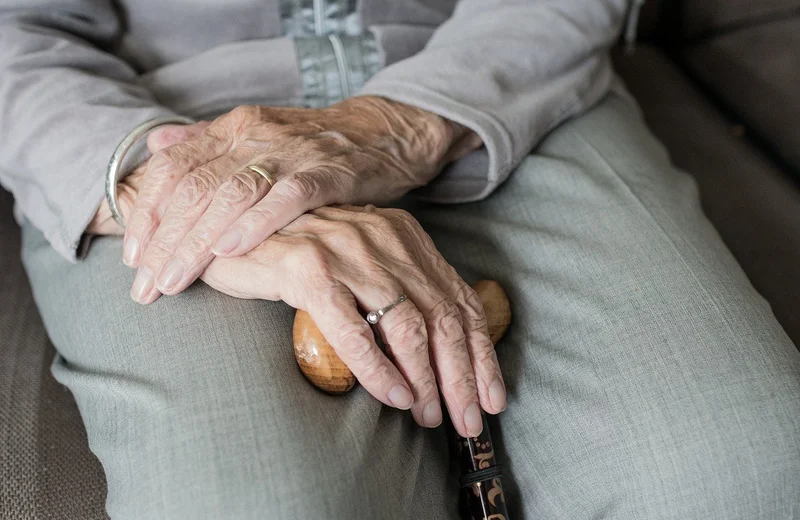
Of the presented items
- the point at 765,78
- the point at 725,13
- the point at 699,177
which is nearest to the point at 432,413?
the point at 699,177

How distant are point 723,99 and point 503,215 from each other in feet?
2.47

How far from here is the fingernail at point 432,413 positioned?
633 mm

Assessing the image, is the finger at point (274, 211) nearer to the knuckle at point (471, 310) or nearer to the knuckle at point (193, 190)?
the knuckle at point (193, 190)

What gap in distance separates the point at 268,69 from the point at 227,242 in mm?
403

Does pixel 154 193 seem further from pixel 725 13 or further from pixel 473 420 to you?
pixel 725 13

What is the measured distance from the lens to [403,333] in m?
0.60

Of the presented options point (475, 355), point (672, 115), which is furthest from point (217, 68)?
point (672, 115)

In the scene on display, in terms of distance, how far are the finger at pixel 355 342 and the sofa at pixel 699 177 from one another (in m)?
0.36

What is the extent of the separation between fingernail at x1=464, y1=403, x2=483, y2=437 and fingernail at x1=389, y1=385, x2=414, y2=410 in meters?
0.07

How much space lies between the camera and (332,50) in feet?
3.13

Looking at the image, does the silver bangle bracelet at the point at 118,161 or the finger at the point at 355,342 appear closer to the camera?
the finger at the point at 355,342

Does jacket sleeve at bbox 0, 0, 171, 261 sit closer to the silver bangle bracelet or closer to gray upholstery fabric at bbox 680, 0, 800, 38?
the silver bangle bracelet

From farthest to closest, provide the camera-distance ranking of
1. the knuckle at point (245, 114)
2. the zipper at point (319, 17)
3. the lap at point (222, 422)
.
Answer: the zipper at point (319, 17) < the knuckle at point (245, 114) < the lap at point (222, 422)

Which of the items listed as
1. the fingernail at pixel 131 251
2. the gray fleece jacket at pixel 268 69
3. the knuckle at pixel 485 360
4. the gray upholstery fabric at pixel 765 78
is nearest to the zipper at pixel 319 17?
the gray fleece jacket at pixel 268 69
